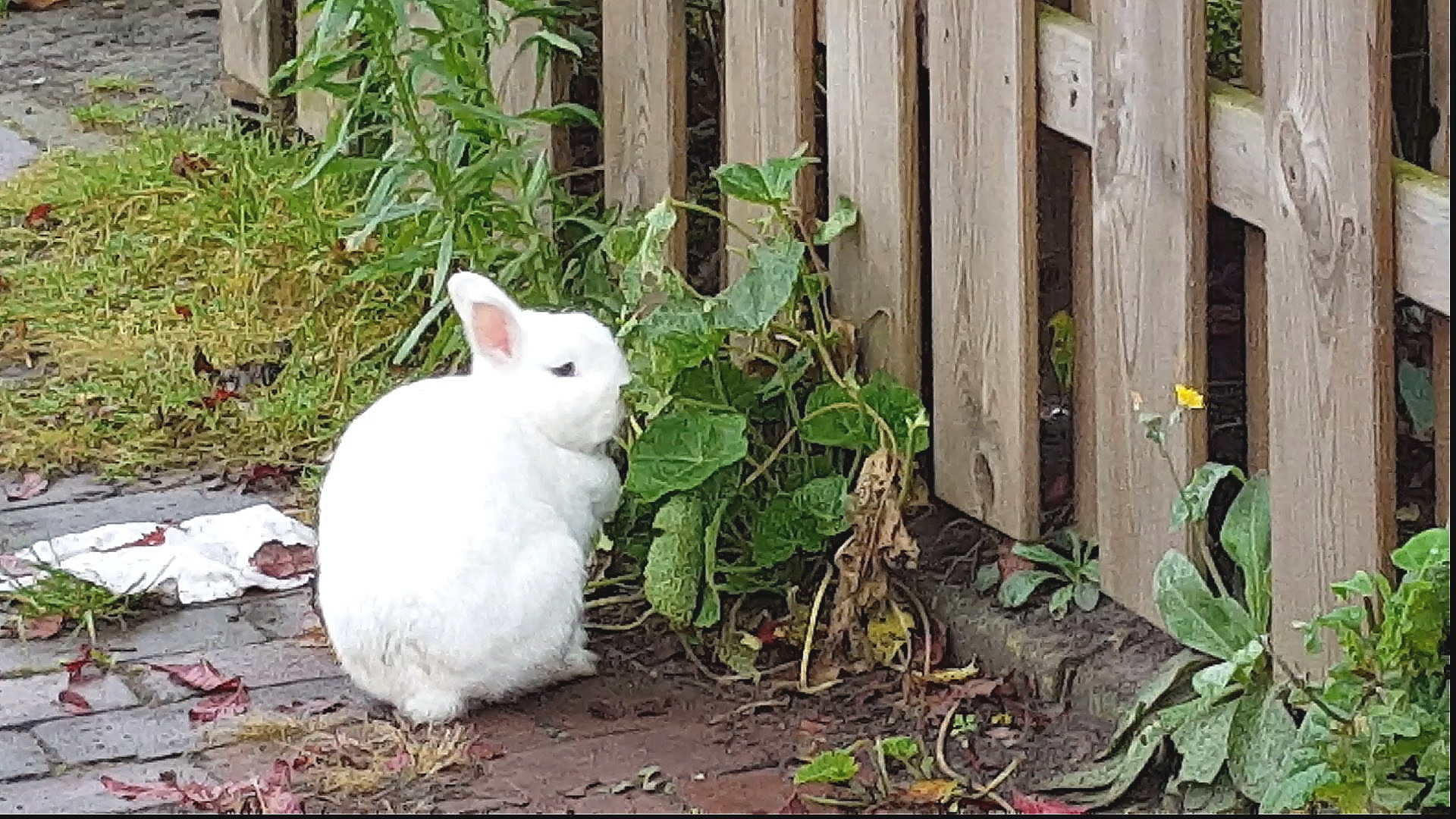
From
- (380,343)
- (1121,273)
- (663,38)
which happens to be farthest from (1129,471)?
(380,343)

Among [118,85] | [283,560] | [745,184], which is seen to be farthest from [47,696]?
[118,85]

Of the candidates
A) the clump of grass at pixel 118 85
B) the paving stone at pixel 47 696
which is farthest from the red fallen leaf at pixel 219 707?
the clump of grass at pixel 118 85

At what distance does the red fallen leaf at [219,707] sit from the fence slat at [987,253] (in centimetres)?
123

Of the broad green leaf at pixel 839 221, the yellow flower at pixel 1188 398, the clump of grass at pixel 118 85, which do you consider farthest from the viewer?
the clump of grass at pixel 118 85

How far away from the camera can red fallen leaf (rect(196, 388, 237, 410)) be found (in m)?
5.36

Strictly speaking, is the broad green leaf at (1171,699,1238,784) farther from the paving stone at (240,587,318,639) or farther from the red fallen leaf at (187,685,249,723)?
the paving stone at (240,587,318,639)

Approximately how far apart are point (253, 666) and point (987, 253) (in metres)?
1.41

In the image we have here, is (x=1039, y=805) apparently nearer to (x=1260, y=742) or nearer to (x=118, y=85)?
(x=1260, y=742)

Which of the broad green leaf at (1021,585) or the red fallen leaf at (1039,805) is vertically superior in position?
the broad green leaf at (1021,585)

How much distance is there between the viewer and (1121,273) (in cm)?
360

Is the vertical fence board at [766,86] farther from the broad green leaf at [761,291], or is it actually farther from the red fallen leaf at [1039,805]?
the red fallen leaf at [1039,805]

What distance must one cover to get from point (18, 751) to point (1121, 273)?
183 centimetres

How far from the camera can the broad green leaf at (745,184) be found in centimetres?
407

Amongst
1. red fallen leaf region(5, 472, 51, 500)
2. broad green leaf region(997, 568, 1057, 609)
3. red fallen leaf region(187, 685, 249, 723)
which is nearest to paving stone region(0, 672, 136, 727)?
red fallen leaf region(187, 685, 249, 723)
